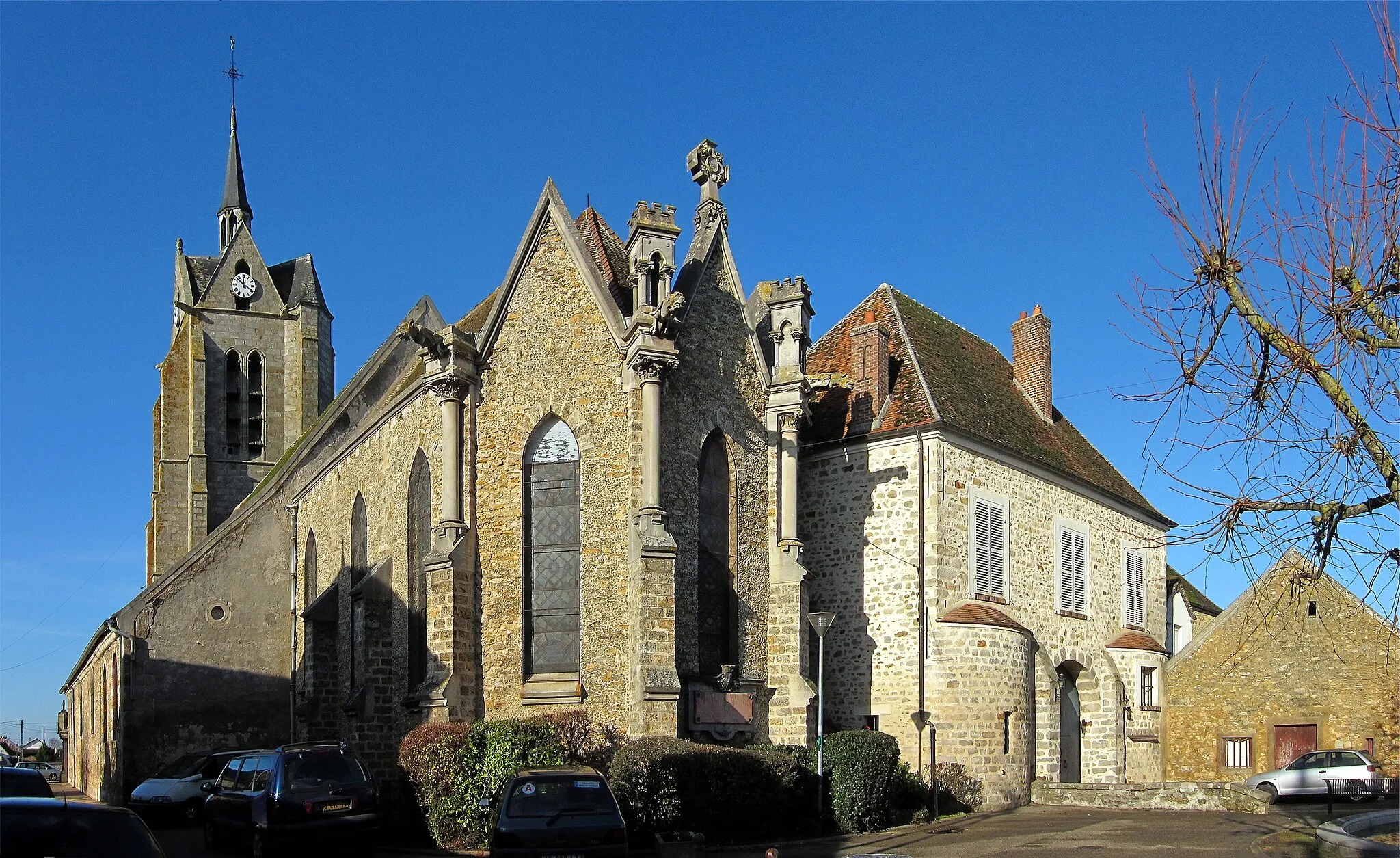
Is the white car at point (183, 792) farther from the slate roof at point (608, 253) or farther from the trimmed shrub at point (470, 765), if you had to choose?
the slate roof at point (608, 253)

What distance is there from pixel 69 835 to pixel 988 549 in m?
21.0

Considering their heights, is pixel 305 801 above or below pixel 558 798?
below

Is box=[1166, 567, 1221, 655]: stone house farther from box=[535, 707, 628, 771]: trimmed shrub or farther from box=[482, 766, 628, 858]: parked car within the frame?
box=[482, 766, 628, 858]: parked car

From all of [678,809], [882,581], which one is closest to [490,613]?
[678,809]

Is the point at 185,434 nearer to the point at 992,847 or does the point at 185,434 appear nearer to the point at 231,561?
the point at 231,561

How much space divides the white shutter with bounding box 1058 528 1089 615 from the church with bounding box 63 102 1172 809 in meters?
0.15

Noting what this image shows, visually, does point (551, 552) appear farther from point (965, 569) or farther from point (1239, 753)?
point (1239, 753)

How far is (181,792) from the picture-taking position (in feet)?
81.9

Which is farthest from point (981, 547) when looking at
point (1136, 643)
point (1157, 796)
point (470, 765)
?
point (470, 765)

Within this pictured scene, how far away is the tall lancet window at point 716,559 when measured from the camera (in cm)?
2208

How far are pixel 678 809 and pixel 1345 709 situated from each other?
1985cm

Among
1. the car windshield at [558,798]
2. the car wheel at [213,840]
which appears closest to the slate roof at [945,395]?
the car windshield at [558,798]

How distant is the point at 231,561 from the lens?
32719 mm

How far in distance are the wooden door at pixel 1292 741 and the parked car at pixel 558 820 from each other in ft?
Result: 73.9
